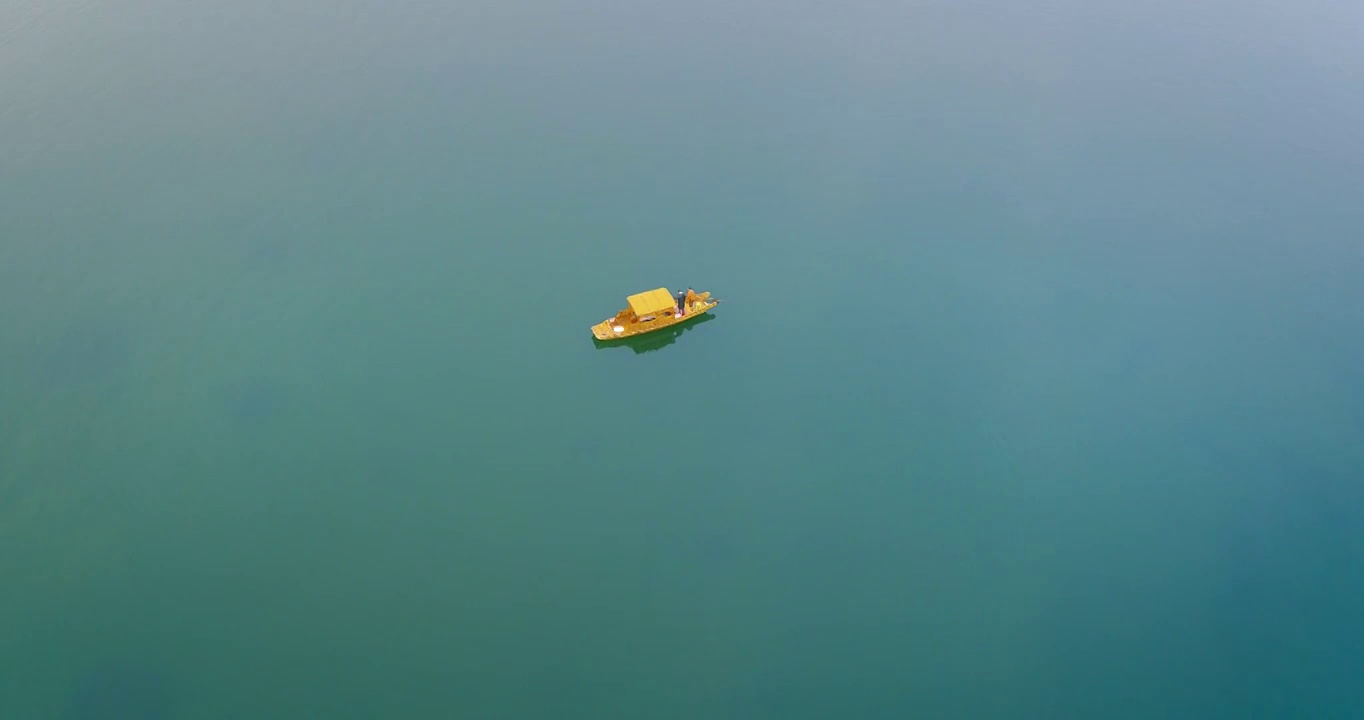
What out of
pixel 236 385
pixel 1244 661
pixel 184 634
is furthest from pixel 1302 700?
pixel 236 385

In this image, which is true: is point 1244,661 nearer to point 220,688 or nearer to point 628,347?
point 628,347

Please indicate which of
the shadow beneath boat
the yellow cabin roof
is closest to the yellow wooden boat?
the yellow cabin roof

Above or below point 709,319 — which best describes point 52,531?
below

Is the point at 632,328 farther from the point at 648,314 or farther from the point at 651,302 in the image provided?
the point at 651,302

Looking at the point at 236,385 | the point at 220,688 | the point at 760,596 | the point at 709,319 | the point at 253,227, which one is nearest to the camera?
the point at 220,688

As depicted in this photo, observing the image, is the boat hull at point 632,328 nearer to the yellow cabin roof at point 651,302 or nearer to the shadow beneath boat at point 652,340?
the shadow beneath boat at point 652,340

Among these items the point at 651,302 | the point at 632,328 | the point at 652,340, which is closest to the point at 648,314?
the point at 651,302
